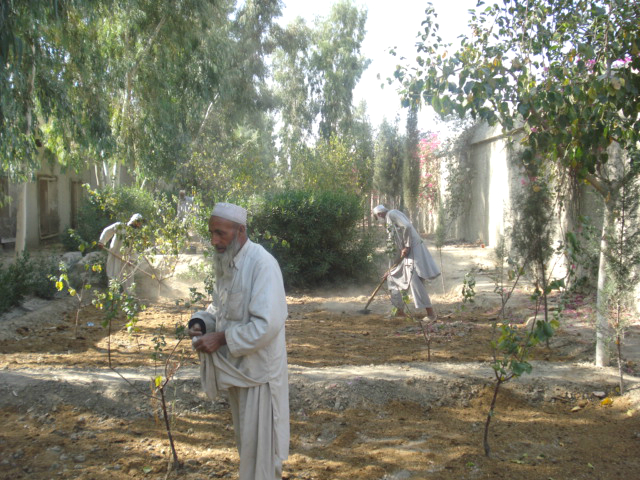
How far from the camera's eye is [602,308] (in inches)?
182

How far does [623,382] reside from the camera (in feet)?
14.7

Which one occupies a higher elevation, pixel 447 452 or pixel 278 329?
pixel 278 329

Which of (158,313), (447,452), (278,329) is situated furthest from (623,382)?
(158,313)

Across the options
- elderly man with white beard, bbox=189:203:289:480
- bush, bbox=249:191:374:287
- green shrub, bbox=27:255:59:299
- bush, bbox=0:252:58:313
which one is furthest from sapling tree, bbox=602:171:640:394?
green shrub, bbox=27:255:59:299

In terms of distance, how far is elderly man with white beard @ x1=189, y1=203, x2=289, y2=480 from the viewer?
101 inches

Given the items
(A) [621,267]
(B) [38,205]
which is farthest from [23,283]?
(B) [38,205]

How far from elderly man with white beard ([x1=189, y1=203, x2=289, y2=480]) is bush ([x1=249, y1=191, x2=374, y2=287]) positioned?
8.26 meters

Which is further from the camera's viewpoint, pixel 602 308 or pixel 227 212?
pixel 602 308

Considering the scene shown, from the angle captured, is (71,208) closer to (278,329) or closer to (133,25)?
(133,25)

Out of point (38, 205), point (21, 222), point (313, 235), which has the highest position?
point (38, 205)

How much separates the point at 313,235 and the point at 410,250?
3.73 m

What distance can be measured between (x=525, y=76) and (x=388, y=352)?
3357mm

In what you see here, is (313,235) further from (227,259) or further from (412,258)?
(227,259)

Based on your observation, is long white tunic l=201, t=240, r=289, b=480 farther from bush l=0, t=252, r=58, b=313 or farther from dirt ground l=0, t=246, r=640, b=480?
bush l=0, t=252, r=58, b=313
